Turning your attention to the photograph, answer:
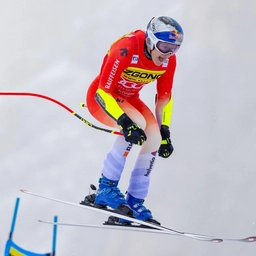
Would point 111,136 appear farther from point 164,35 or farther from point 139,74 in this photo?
point 164,35

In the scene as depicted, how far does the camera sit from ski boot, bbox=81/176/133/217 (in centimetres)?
511

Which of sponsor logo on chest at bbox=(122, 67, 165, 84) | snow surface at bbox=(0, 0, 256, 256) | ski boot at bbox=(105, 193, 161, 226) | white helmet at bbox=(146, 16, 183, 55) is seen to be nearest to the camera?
white helmet at bbox=(146, 16, 183, 55)

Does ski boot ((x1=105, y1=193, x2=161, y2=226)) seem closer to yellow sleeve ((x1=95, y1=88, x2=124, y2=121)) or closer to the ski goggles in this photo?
yellow sleeve ((x1=95, y1=88, x2=124, y2=121))

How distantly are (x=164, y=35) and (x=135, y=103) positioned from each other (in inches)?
29.5

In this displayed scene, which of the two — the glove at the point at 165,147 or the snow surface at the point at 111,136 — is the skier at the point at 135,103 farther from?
the snow surface at the point at 111,136

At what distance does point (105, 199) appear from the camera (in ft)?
17.1

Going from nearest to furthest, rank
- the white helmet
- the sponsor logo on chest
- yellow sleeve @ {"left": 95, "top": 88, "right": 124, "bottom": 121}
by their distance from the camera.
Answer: the white helmet
yellow sleeve @ {"left": 95, "top": 88, "right": 124, "bottom": 121}
the sponsor logo on chest

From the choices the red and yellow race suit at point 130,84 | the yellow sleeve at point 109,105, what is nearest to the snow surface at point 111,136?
the red and yellow race suit at point 130,84

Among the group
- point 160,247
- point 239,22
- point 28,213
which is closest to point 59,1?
point 239,22

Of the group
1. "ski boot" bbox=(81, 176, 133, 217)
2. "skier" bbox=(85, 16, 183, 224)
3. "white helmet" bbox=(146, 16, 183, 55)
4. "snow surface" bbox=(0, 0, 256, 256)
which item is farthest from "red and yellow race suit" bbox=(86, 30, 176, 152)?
"snow surface" bbox=(0, 0, 256, 256)

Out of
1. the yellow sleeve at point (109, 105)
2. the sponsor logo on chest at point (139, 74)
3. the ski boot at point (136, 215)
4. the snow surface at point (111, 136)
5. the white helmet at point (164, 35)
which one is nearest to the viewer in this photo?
the white helmet at point (164, 35)

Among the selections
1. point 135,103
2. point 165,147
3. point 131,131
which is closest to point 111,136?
point 135,103

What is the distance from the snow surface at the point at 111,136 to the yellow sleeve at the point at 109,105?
2.10m

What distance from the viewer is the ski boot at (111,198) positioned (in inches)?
201
